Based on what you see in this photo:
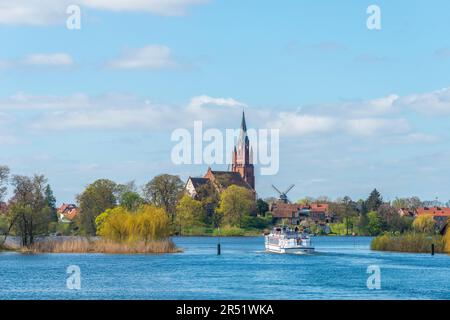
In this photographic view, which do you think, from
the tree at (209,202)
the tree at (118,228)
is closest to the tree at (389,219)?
the tree at (209,202)

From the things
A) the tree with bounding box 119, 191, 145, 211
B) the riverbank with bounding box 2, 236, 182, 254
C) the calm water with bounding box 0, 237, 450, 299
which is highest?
the tree with bounding box 119, 191, 145, 211

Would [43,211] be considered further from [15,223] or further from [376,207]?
[376,207]

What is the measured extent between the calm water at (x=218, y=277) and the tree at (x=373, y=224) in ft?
261

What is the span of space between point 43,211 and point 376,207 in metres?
111

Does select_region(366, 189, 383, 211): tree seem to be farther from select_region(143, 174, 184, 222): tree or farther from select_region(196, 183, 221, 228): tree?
select_region(143, 174, 184, 222): tree

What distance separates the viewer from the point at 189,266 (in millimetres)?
75625

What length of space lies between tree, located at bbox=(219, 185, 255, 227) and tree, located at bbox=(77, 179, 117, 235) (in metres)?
51.7

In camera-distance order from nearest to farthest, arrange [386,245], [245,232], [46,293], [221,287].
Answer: [46,293] < [221,287] < [386,245] < [245,232]

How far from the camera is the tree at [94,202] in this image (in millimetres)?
119562

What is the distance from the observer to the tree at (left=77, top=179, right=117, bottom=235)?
392 feet

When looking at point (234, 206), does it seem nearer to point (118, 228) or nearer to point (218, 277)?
point (118, 228)

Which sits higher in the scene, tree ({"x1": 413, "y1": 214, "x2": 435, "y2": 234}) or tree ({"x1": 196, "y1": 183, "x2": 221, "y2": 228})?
tree ({"x1": 196, "y1": 183, "x2": 221, "y2": 228})

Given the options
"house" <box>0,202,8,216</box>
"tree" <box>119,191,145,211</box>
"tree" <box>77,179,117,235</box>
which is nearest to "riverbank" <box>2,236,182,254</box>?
"house" <box>0,202,8,216</box>
